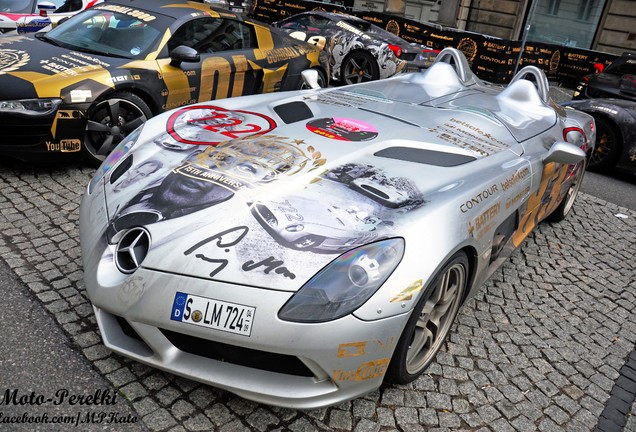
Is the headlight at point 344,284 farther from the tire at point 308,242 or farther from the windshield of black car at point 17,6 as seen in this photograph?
the windshield of black car at point 17,6

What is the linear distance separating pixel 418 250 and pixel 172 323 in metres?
0.99

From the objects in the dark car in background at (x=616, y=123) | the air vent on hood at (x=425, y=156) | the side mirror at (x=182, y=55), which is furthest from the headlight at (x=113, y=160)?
the dark car in background at (x=616, y=123)

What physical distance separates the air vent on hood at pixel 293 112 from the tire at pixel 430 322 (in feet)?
4.30

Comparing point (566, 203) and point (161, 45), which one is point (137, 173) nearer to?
point (161, 45)

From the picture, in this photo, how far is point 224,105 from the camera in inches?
138

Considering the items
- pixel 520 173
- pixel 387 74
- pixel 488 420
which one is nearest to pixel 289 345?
pixel 488 420

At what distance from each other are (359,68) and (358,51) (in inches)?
11.1

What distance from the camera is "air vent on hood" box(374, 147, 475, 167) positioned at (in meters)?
2.78

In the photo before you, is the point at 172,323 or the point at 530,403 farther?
the point at 530,403

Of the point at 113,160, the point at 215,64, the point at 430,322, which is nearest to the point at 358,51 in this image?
the point at 215,64

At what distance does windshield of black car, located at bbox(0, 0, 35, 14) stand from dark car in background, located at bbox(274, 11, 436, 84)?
150 inches

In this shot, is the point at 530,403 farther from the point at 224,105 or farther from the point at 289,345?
the point at 224,105

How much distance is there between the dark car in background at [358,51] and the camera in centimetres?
904

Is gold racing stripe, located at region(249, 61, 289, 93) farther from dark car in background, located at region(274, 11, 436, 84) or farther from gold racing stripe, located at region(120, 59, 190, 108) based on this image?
dark car in background, located at region(274, 11, 436, 84)
